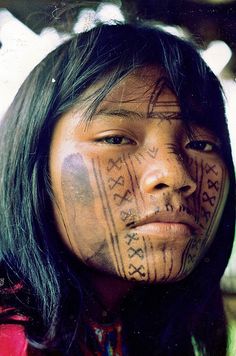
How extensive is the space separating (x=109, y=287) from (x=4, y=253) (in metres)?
0.42

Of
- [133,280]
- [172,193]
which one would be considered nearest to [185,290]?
[133,280]

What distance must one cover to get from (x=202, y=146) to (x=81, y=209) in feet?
1.75

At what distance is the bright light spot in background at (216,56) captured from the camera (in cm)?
213

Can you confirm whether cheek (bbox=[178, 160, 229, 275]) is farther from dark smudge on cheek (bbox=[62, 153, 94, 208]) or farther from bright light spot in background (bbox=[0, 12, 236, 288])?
bright light spot in background (bbox=[0, 12, 236, 288])

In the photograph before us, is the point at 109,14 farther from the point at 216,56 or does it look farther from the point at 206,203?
the point at 206,203

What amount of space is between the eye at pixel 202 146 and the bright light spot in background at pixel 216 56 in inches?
11.5

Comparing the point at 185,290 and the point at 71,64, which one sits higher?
the point at 71,64

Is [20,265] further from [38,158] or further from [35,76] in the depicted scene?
[35,76]

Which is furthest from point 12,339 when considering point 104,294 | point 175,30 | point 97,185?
point 175,30

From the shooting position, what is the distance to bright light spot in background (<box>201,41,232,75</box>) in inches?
83.9

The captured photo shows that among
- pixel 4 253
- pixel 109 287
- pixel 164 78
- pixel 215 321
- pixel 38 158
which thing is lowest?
pixel 215 321

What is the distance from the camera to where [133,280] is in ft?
6.51

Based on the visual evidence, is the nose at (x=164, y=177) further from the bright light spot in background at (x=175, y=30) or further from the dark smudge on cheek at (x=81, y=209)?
the bright light spot in background at (x=175, y=30)

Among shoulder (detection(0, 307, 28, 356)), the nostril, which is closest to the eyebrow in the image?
the nostril
